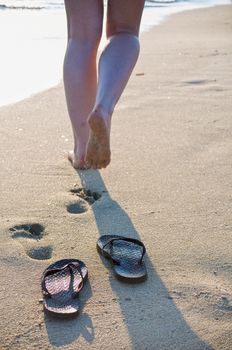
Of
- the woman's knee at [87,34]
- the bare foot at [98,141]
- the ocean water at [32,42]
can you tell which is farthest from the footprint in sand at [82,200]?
the ocean water at [32,42]

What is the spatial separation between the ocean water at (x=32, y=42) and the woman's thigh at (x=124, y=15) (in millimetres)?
1418

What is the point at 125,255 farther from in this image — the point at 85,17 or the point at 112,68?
the point at 85,17

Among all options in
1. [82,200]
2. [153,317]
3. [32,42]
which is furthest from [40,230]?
[32,42]

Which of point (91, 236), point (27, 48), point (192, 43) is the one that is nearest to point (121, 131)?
point (91, 236)

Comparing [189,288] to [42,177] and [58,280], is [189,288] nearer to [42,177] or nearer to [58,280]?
[58,280]

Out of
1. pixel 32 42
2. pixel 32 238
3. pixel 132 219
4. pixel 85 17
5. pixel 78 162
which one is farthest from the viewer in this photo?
pixel 32 42

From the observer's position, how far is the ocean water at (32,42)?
4.26 meters

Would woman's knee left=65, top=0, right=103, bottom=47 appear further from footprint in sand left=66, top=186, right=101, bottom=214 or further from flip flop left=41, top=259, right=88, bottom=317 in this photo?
flip flop left=41, top=259, right=88, bottom=317

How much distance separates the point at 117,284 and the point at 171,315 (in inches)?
8.9

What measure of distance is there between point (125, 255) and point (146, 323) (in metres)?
0.34

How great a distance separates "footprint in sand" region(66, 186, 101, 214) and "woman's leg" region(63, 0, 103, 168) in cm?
30

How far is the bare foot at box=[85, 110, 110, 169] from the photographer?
2.14m

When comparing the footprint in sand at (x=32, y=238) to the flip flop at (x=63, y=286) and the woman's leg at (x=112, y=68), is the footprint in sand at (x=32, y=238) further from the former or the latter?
the woman's leg at (x=112, y=68)

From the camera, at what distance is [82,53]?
2408mm
